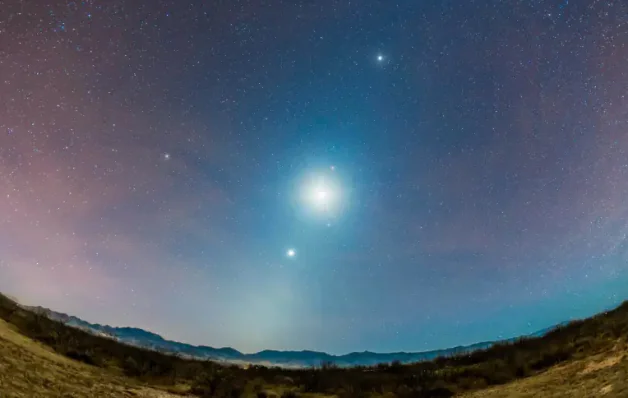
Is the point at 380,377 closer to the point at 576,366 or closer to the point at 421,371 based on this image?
the point at 421,371

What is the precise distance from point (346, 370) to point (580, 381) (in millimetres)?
11872

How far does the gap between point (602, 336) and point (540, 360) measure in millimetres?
2399

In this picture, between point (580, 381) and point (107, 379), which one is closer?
point (580, 381)

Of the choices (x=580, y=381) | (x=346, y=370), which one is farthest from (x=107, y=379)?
(x=580, y=381)

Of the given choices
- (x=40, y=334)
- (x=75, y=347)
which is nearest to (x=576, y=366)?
(x=75, y=347)

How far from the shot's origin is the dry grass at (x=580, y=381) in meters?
8.49

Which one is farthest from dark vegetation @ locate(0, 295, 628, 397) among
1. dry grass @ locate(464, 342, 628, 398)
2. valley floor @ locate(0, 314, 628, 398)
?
valley floor @ locate(0, 314, 628, 398)

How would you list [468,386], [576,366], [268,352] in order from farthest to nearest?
[268,352] < [468,386] < [576,366]

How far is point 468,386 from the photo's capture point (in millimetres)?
13922

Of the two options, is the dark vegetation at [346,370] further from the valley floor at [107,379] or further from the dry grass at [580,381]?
the valley floor at [107,379]

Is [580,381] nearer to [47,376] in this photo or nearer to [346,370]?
[346,370]

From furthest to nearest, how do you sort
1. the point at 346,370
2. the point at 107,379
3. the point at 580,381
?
the point at 346,370
the point at 107,379
the point at 580,381

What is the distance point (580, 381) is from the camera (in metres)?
9.73

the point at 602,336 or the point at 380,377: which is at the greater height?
the point at 602,336
